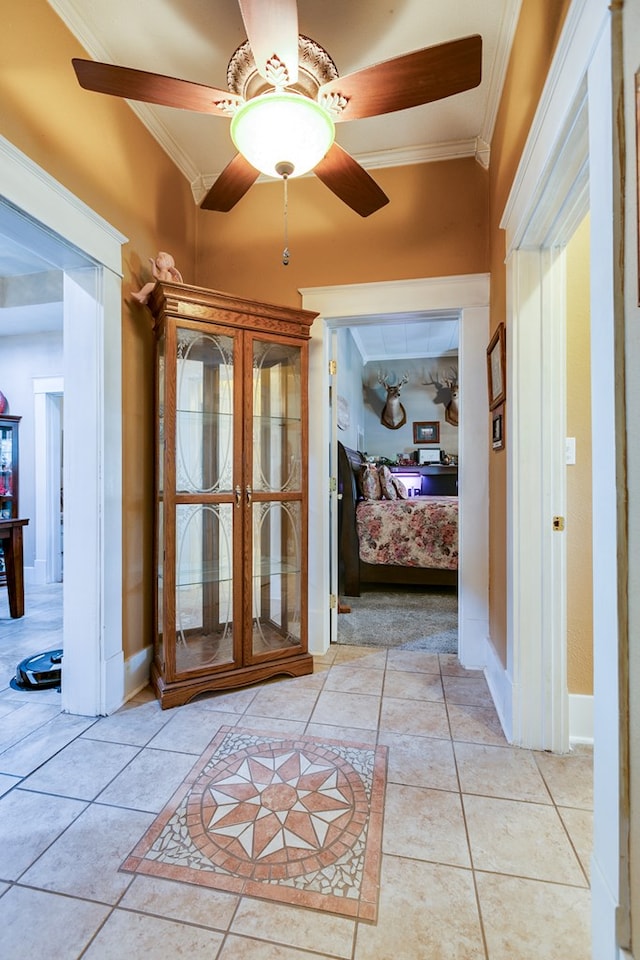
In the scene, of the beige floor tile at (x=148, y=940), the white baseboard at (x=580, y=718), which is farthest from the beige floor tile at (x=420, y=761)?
the beige floor tile at (x=148, y=940)

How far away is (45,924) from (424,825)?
1017 millimetres

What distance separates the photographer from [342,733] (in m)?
1.81

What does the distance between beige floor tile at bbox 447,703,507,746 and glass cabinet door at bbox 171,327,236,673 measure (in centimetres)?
109

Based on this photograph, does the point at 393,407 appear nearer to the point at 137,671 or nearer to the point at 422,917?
the point at 137,671

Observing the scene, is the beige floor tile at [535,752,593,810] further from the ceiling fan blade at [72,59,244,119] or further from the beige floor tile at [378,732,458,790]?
the ceiling fan blade at [72,59,244,119]

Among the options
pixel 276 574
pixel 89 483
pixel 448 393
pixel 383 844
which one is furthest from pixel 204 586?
pixel 448 393

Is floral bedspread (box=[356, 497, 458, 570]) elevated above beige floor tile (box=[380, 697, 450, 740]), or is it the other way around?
floral bedspread (box=[356, 497, 458, 570])

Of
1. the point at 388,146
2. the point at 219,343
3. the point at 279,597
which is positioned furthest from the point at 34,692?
the point at 388,146

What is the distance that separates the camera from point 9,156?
1.45 metres

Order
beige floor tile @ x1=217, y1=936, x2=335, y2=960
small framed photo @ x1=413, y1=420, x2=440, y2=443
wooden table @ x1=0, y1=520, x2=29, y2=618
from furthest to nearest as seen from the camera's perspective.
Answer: small framed photo @ x1=413, y1=420, x2=440, y2=443 < wooden table @ x1=0, y1=520, x2=29, y2=618 < beige floor tile @ x1=217, y1=936, x2=335, y2=960

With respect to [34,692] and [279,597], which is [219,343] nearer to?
A: [279,597]

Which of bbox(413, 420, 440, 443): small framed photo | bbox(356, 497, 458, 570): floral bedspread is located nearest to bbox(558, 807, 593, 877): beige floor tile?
bbox(356, 497, 458, 570): floral bedspread

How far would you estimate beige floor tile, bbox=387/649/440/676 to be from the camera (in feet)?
7.99

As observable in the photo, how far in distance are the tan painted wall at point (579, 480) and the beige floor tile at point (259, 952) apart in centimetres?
135
